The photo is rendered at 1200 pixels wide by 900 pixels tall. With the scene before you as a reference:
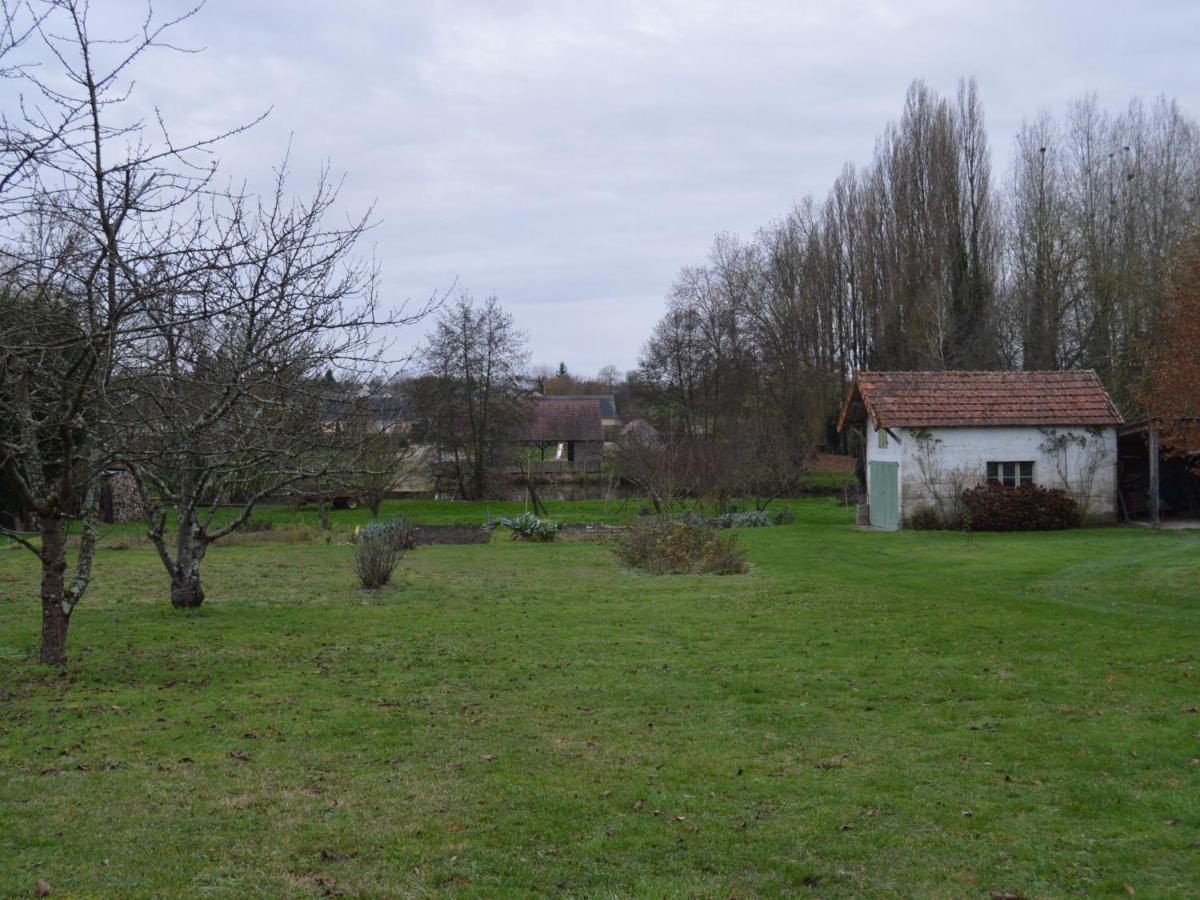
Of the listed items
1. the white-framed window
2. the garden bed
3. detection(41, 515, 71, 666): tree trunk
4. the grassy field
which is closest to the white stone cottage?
the white-framed window

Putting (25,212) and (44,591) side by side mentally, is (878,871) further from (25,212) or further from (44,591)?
(44,591)

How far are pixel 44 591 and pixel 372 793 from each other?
200 inches

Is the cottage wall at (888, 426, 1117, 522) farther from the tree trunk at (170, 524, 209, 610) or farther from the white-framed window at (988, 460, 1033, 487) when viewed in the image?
the tree trunk at (170, 524, 209, 610)

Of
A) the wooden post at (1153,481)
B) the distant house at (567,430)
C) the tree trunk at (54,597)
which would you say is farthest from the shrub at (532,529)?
the distant house at (567,430)

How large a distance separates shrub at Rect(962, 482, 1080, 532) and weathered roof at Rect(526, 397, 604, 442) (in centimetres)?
3686

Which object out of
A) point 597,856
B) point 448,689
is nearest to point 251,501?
point 448,689

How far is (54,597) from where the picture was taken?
377 inches

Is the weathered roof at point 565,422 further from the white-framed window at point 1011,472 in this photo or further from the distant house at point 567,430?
the white-framed window at point 1011,472

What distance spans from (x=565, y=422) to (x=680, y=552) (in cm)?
4277

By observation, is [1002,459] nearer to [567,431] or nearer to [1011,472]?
[1011,472]

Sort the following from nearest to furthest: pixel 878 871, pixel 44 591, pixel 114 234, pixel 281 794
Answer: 1. pixel 878 871
2. pixel 281 794
3. pixel 114 234
4. pixel 44 591

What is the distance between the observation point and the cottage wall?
2755 cm

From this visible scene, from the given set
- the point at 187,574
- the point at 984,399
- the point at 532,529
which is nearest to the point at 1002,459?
the point at 984,399

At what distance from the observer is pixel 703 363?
53250 mm
